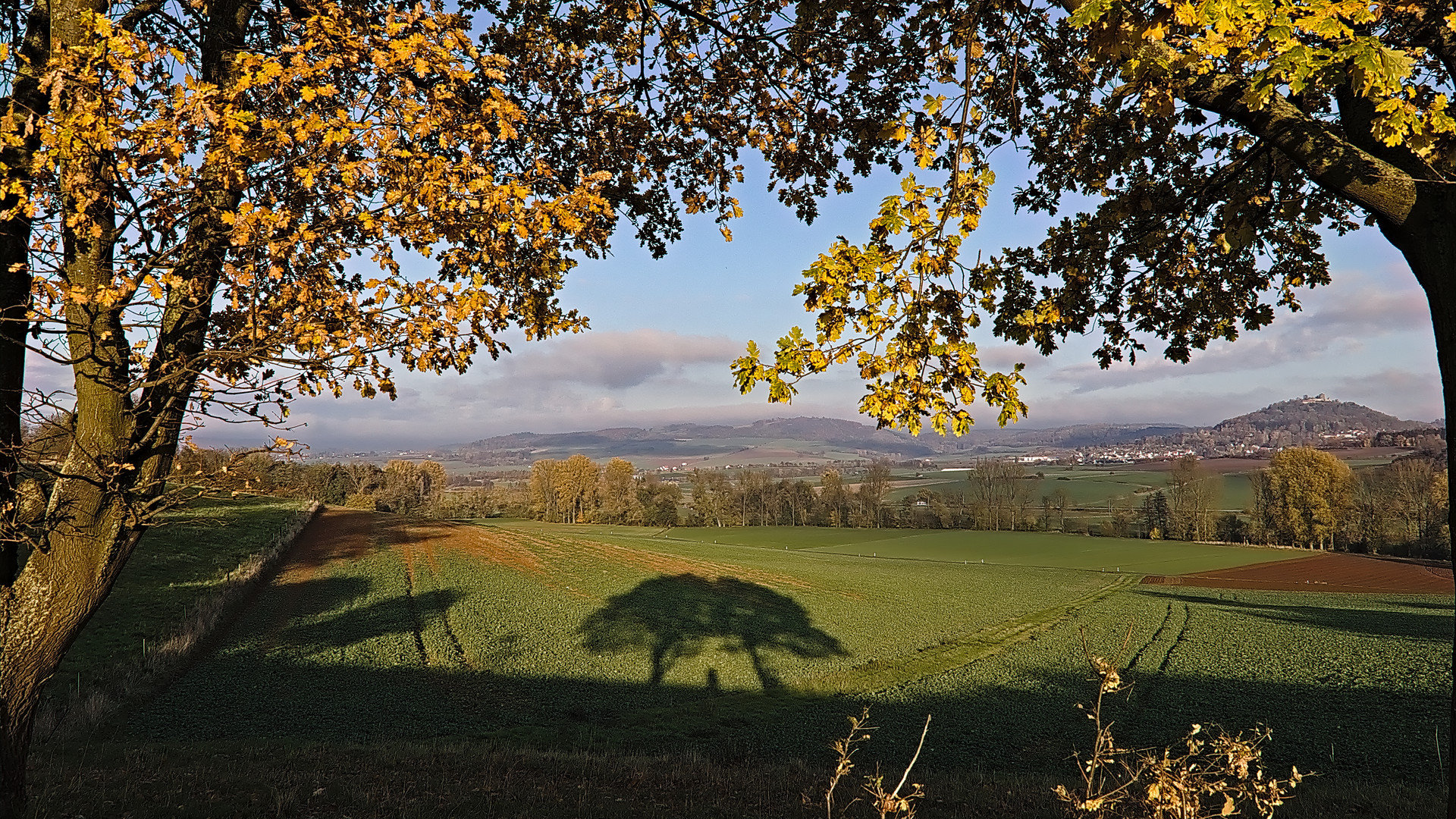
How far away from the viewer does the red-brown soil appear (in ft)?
186

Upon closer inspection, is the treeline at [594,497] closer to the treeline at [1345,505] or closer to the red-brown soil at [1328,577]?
A: the red-brown soil at [1328,577]

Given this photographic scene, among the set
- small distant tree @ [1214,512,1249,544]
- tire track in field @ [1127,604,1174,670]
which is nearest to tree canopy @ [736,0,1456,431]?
tire track in field @ [1127,604,1174,670]

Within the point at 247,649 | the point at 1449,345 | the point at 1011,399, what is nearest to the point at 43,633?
the point at 1011,399

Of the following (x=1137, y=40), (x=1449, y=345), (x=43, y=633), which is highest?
(x=1137, y=40)

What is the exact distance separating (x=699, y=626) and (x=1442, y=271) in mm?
34094

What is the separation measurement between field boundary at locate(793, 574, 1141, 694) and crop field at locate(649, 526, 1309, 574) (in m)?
32.2

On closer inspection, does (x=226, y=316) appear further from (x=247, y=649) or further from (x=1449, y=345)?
(x=247, y=649)

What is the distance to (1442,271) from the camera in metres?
4.26

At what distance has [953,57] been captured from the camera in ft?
20.1

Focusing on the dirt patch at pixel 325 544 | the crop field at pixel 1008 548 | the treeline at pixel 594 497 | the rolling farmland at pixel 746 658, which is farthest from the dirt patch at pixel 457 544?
the treeline at pixel 594 497

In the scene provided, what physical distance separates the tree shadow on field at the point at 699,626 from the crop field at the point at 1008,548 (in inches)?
1457

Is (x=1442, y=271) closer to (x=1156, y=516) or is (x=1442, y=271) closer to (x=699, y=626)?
(x=699, y=626)

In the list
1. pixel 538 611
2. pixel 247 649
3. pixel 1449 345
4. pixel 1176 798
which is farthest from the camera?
pixel 538 611

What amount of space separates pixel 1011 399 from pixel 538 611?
3588 centimetres
